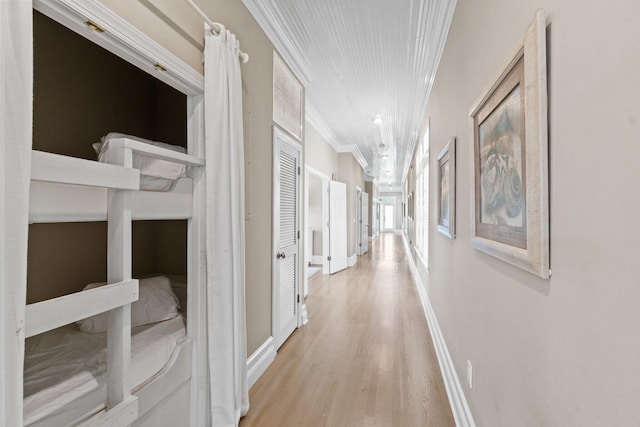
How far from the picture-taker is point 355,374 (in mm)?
2438

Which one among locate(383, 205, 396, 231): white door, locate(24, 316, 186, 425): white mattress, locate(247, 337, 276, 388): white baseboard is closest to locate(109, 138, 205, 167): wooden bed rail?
locate(24, 316, 186, 425): white mattress

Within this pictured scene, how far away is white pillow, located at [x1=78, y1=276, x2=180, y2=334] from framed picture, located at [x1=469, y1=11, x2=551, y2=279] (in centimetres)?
197

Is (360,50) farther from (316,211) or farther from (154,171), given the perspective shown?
(316,211)

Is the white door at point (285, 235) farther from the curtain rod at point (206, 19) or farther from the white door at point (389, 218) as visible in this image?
the white door at point (389, 218)

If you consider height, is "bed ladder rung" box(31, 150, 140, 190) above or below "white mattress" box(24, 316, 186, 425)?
above

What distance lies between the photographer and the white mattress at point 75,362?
3.43 feet

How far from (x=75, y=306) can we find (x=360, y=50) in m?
3.24

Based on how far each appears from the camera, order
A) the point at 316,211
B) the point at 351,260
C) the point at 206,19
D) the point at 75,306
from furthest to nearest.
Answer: the point at 316,211 → the point at 351,260 → the point at 206,19 → the point at 75,306

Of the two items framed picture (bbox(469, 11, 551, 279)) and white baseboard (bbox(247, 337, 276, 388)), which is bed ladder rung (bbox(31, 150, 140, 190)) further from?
white baseboard (bbox(247, 337, 276, 388))

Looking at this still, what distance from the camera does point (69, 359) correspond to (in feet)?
4.52

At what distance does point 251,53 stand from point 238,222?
4.75 ft

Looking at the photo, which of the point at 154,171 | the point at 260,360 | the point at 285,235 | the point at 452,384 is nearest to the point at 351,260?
the point at 285,235

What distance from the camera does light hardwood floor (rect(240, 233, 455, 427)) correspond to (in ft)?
6.38

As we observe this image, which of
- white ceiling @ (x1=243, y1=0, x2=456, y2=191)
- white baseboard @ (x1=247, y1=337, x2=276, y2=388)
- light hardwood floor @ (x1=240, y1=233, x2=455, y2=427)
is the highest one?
white ceiling @ (x1=243, y1=0, x2=456, y2=191)
